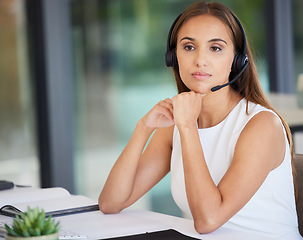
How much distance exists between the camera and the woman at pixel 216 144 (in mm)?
1569

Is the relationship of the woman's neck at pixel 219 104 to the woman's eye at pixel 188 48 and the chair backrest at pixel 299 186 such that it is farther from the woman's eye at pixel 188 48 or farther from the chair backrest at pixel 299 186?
the chair backrest at pixel 299 186

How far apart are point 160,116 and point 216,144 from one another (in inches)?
9.0

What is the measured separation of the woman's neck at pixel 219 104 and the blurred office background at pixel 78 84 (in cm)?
124

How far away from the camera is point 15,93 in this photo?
3395mm

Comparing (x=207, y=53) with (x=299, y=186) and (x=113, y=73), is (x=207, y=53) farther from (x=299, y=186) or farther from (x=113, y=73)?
(x=113, y=73)

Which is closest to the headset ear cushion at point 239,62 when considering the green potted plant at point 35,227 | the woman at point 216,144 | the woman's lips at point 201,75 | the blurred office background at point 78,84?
the woman at point 216,144

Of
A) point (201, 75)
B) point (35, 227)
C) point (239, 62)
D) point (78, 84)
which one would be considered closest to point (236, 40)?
point (239, 62)

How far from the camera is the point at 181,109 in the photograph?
1.72 metres

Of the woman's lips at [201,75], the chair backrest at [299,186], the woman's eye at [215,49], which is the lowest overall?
the chair backrest at [299,186]

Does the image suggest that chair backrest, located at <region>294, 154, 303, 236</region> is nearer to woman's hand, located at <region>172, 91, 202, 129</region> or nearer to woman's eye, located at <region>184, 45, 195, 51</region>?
woman's hand, located at <region>172, 91, 202, 129</region>

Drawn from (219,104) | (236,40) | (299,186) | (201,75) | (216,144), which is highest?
(236,40)

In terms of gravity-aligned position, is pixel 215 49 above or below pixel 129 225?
above

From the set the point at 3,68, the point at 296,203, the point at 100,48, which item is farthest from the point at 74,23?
the point at 296,203

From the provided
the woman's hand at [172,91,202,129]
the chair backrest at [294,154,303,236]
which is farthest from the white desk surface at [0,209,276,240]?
the chair backrest at [294,154,303,236]
